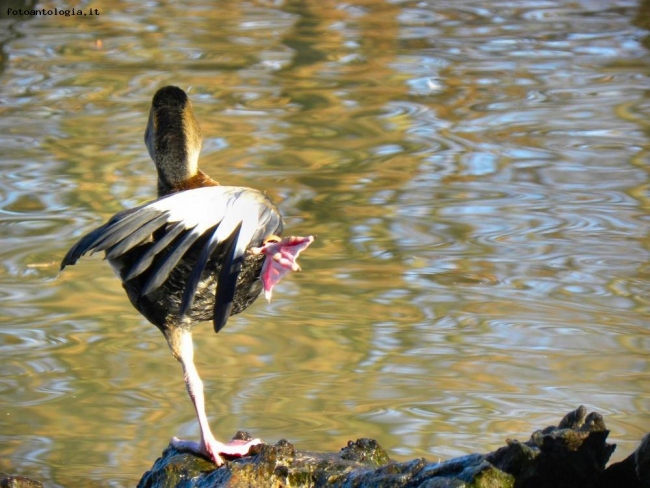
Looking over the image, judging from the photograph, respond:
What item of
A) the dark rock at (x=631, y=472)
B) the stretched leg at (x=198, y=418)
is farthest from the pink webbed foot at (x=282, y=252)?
the dark rock at (x=631, y=472)

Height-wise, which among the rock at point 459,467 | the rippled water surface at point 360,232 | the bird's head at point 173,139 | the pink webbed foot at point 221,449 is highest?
the bird's head at point 173,139

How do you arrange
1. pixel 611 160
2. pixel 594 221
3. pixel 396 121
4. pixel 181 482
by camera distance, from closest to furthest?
pixel 181 482, pixel 594 221, pixel 611 160, pixel 396 121

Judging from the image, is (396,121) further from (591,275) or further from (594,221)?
(591,275)

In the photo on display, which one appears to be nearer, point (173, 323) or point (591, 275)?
point (173, 323)

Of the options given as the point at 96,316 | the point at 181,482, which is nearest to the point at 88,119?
the point at 96,316

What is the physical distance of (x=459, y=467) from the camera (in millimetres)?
3471

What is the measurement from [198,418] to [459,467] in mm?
1167

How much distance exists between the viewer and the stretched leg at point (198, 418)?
4.14 meters

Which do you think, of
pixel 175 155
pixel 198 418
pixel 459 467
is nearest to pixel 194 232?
pixel 198 418

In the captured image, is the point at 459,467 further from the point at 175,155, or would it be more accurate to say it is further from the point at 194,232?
the point at 175,155

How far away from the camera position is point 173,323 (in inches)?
174

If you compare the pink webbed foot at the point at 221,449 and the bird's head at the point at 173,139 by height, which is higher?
the bird's head at the point at 173,139

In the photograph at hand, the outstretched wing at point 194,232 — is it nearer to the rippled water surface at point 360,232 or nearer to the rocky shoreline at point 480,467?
the rocky shoreline at point 480,467

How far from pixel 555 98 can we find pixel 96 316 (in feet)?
18.2
